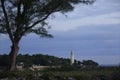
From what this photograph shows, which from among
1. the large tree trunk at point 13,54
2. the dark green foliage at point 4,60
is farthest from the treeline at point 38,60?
the large tree trunk at point 13,54

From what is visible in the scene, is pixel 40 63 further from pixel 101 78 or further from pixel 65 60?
pixel 101 78

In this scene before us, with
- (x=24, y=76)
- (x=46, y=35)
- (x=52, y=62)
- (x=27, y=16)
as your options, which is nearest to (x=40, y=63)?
(x=52, y=62)

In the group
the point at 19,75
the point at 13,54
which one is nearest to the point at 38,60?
the point at 13,54

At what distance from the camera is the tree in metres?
27.0

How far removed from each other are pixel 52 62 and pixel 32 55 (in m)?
2.90

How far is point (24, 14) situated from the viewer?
27172 mm

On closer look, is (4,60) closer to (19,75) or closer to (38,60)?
(38,60)

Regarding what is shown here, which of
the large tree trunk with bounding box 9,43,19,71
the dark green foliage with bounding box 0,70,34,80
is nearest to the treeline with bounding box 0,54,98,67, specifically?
the large tree trunk with bounding box 9,43,19,71

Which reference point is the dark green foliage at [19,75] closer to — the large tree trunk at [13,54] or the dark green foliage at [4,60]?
the large tree trunk at [13,54]

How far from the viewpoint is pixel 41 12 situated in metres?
27.6

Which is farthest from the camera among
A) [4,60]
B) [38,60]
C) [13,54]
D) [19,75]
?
[38,60]

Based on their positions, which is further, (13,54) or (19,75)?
(13,54)

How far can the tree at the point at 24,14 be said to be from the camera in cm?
2697

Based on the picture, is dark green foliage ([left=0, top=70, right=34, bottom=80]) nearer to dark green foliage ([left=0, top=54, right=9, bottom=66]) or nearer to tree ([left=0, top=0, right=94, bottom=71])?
tree ([left=0, top=0, right=94, bottom=71])
